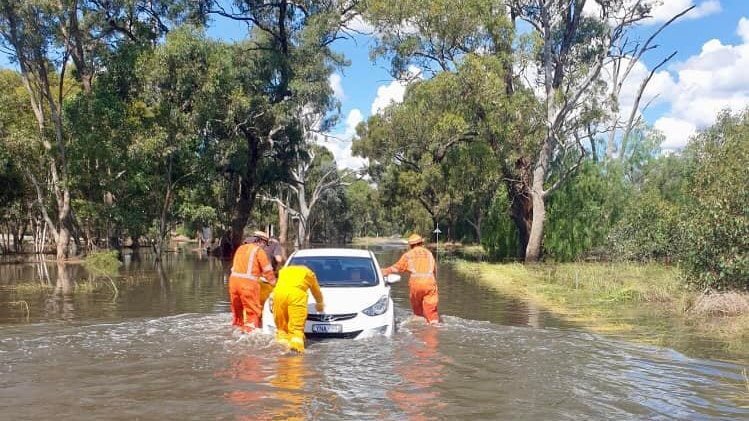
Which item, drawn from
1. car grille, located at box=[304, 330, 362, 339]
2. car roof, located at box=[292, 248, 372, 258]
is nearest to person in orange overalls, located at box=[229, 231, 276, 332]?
car roof, located at box=[292, 248, 372, 258]

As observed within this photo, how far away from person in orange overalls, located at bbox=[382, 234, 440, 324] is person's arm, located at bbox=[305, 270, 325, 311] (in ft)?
7.89

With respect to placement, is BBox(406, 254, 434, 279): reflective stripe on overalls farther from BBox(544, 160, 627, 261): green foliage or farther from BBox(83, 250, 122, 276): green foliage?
BBox(544, 160, 627, 261): green foliage

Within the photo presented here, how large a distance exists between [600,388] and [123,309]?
11.0m

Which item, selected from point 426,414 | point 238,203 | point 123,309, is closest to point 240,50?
point 238,203

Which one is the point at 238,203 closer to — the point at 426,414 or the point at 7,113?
the point at 7,113

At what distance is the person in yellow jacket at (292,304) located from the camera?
882 cm

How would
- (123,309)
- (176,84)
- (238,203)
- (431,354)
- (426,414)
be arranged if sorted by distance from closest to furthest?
1. (426,414)
2. (431,354)
3. (123,309)
4. (176,84)
5. (238,203)

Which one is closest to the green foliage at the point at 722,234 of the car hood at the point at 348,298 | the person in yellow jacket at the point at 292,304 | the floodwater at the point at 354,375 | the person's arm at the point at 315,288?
the floodwater at the point at 354,375

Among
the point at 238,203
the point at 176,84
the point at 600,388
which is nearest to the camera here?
the point at 600,388

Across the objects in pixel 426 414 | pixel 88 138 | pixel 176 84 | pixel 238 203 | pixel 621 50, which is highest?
pixel 621 50

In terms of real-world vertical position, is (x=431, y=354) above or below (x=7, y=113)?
below

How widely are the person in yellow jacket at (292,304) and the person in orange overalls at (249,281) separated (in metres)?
1.42

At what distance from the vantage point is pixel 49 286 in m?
19.9

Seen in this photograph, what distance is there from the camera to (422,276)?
1148cm
